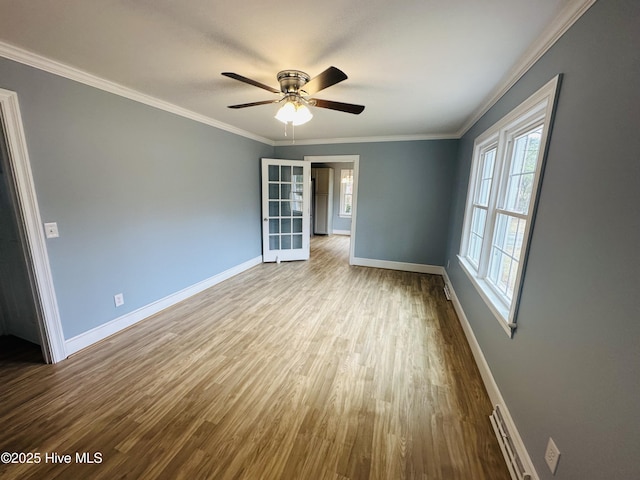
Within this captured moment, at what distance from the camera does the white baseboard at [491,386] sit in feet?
4.28

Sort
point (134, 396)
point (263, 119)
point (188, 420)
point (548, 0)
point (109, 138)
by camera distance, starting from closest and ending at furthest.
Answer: point (548, 0) < point (188, 420) < point (134, 396) < point (109, 138) < point (263, 119)

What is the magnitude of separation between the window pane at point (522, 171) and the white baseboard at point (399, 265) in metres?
2.54

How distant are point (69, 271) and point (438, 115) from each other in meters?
4.16

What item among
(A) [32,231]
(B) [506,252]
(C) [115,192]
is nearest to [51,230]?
(A) [32,231]

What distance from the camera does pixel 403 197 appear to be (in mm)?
4535

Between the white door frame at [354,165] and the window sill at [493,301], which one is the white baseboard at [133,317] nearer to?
the white door frame at [354,165]

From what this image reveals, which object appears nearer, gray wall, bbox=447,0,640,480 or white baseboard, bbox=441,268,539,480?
gray wall, bbox=447,0,640,480

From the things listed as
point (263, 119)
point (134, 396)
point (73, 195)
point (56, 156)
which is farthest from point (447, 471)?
point (263, 119)

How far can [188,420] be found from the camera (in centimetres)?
162

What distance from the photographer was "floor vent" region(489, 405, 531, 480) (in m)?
1.28

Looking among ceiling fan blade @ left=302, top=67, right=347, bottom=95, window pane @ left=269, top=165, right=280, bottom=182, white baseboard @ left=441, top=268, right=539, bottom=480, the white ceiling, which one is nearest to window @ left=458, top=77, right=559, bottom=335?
the white ceiling

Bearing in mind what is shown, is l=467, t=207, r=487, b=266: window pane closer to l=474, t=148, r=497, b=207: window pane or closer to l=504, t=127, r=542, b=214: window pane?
l=474, t=148, r=497, b=207: window pane

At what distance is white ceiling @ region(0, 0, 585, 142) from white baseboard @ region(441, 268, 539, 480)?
218cm

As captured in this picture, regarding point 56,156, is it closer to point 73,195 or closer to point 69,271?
point 73,195
